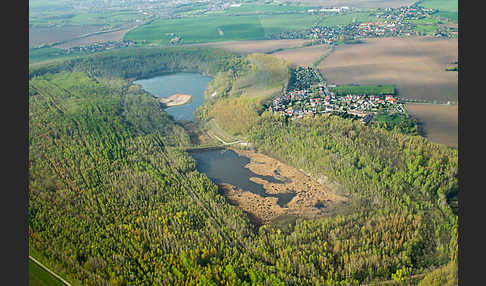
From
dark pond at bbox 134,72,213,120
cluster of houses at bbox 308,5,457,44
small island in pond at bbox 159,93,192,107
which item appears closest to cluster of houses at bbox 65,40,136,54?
dark pond at bbox 134,72,213,120

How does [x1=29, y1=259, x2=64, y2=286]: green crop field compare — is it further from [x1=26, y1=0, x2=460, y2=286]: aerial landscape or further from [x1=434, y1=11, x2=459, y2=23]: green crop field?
[x1=434, y1=11, x2=459, y2=23]: green crop field

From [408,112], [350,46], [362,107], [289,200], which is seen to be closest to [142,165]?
[289,200]

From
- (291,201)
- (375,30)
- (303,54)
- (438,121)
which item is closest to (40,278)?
(291,201)

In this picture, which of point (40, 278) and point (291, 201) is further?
point (291, 201)

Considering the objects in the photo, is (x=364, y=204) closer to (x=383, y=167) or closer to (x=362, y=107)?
(x=383, y=167)

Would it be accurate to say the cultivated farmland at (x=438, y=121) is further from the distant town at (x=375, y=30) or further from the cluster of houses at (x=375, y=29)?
the cluster of houses at (x=375, y=29)

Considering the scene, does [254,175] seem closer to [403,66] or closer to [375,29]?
[403,66]
